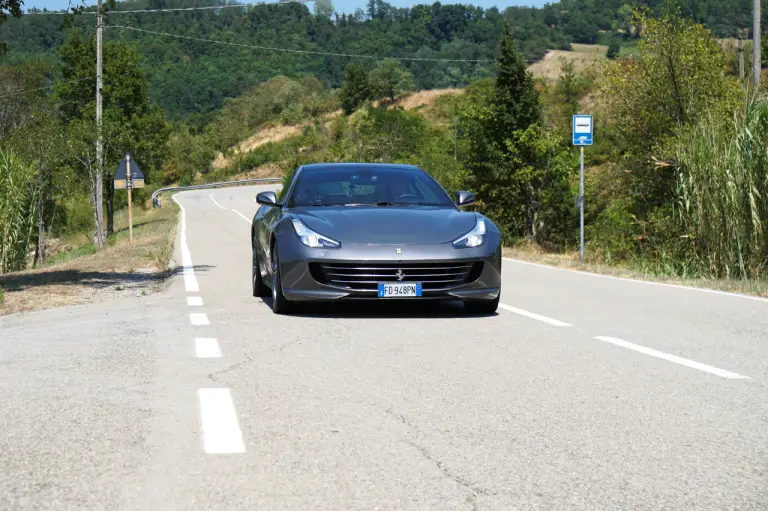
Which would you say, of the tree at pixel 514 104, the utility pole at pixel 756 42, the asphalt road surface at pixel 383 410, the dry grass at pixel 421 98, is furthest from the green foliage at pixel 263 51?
the asphalt road surface at pixel 383 410

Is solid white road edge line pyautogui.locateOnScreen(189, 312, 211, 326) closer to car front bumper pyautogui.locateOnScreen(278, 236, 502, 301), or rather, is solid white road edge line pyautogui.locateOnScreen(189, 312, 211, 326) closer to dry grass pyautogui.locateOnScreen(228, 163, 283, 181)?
car front bumper pyautogui.locateOnScreen(278, 236, 502, 301)

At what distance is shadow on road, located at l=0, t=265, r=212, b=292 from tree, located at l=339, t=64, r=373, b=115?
→ 11291cm

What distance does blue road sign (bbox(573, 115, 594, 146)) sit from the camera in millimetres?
20625

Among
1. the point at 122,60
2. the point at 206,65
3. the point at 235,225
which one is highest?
the point at 206,65

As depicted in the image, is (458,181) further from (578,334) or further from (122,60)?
(578,334)

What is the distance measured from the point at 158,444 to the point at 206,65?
167 metres

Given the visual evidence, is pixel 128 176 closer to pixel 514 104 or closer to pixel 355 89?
pixel 514 104

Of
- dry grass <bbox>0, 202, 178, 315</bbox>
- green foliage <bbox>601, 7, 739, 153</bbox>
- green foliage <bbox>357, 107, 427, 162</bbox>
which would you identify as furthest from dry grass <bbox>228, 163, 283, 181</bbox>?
dry grass <bbox>0, 202, 178, 315</bbox>

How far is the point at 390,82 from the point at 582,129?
4406 inches

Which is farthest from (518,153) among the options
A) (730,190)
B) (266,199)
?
(266,199)

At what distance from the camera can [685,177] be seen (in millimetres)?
17703

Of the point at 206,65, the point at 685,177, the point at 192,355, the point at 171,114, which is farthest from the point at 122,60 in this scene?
the point at 206,65

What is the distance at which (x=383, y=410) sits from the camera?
5.66 metres

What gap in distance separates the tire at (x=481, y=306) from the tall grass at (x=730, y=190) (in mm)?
6735
